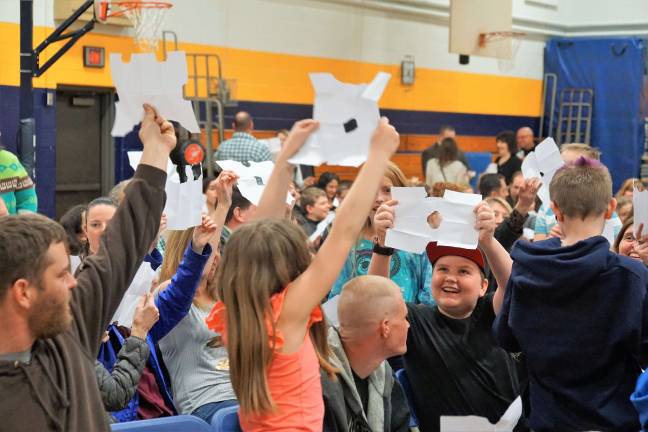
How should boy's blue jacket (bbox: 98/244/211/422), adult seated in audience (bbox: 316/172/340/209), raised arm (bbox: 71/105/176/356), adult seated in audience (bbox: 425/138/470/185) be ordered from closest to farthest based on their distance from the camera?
raised arm (bbox: 71/105/176/356)
boy's blue jacket (bbox: 98/244/211/422)
adult seated in audience (bbox: 316/172/340/209)
adult seated in audience (bbox: 425/138/470/185)

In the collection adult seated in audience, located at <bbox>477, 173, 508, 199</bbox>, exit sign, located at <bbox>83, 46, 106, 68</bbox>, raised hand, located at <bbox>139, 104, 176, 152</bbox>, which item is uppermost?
exit sign, located at <bbox>83, 46, 106, 68</bbox>

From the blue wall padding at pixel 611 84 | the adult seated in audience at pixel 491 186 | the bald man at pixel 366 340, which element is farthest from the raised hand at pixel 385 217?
the blue wall padding at pixel 611 84

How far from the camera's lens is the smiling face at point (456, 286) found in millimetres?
3422

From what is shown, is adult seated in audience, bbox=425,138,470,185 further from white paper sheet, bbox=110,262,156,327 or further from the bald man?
the bald man

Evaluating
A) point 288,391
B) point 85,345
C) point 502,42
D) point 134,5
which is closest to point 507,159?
point 502,42

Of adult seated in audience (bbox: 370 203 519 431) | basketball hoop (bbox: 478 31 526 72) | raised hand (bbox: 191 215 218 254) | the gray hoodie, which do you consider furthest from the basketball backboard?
the gray hoodie

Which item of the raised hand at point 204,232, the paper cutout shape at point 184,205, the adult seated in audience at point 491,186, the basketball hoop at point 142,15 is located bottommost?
the adult seated in audience at point 491,186

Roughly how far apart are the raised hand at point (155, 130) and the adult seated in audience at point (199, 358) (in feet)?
3.47

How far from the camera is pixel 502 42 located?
1354 cm

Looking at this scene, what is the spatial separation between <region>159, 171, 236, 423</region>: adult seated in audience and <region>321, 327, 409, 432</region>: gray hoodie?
694 mm

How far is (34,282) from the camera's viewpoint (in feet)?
6.55

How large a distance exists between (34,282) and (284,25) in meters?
9.92

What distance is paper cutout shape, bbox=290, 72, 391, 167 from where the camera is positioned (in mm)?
2266

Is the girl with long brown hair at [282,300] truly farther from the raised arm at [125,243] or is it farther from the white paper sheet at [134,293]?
the white paper sheet at [134,293]
